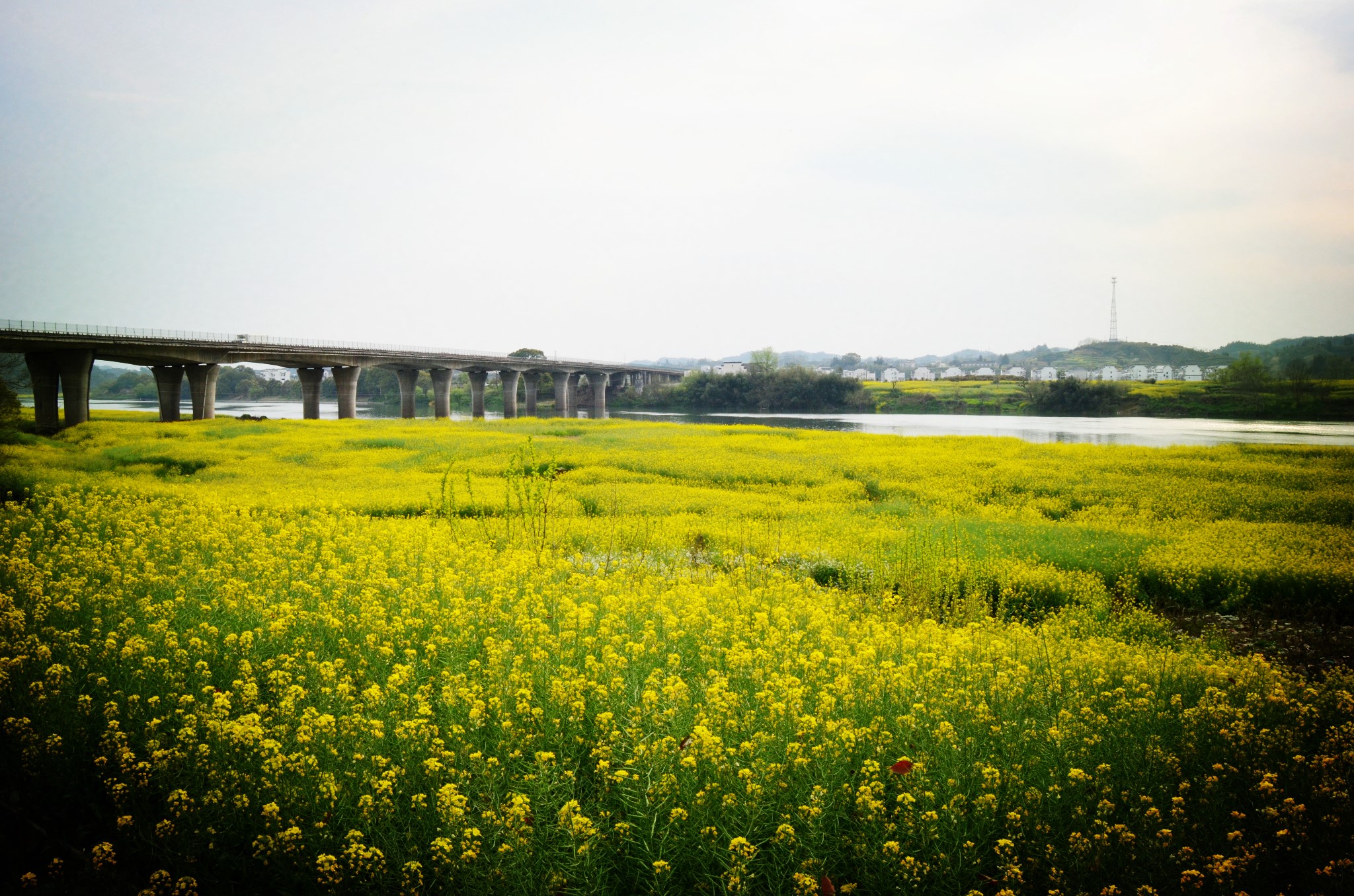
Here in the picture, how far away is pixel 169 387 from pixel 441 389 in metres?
25.6

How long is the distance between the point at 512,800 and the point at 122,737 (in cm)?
228

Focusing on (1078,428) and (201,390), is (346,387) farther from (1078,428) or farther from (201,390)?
(1078,428)

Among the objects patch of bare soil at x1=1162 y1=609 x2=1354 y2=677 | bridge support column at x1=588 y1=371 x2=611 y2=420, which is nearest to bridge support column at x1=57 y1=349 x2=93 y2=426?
patch of bare soil at x1=1162 y1=609 x2=1354 y2=677

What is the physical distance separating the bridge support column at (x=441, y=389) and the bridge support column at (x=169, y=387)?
2355 centimetres

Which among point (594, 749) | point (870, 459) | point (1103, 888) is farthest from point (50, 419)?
point (1103, 888)

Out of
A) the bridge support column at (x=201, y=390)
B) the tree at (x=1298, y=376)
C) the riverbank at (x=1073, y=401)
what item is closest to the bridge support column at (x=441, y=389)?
the bridge support column at (x=201, y=390)

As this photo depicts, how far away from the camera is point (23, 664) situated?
14.8 feet

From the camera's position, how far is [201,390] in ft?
151

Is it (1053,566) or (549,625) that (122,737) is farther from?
(1053,566)

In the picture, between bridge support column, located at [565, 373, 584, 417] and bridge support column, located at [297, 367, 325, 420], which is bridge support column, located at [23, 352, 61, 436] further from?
bridge support column, located at [565, 373, 584, 417]

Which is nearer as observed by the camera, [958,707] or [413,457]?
[958,707]

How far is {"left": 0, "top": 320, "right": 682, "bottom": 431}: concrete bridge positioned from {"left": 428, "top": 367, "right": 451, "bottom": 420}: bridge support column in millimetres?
89

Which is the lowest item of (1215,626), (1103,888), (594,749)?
(1215,626)

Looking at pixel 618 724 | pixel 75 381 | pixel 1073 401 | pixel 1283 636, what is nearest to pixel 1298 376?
pixel 1283 636
